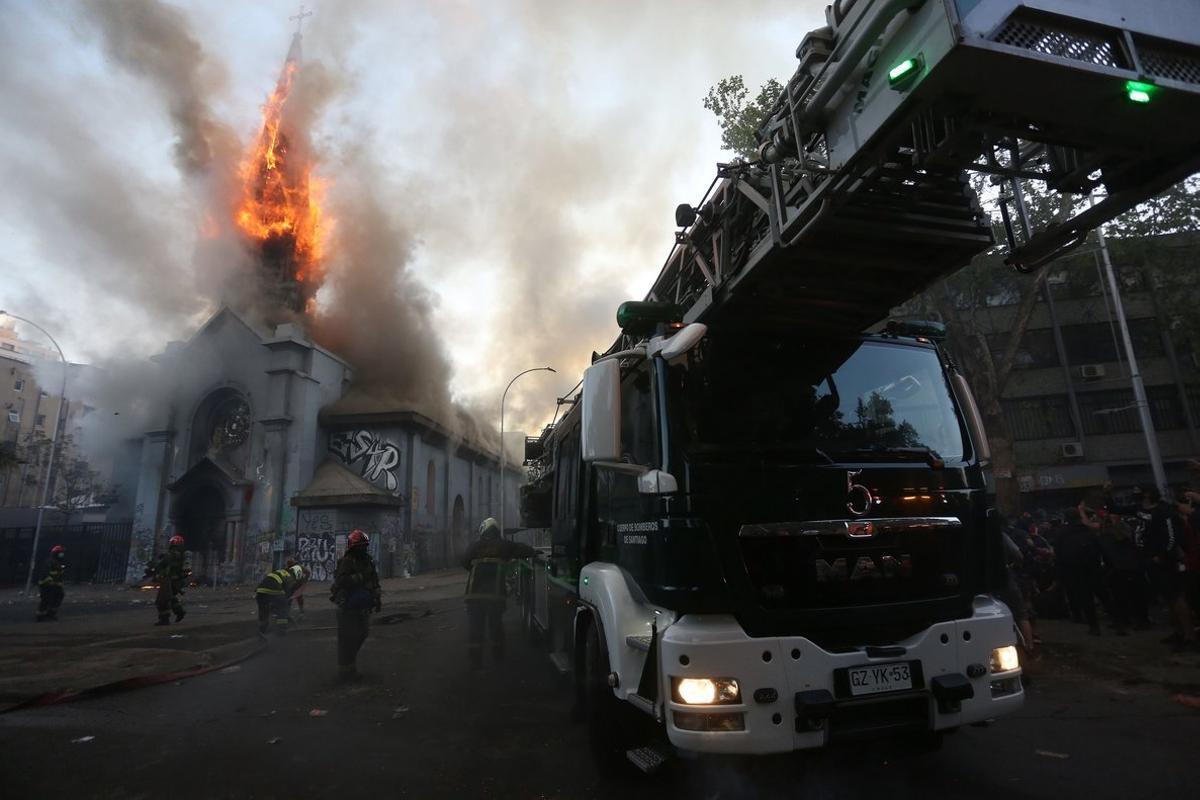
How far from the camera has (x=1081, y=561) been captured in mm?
8156

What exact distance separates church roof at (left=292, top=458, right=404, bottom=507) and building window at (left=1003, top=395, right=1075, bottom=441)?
24832 mm

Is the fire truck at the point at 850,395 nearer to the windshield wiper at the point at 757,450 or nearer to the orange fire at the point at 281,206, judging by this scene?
the windshield wiper at the point at 757,450

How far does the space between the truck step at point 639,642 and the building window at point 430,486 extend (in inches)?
973

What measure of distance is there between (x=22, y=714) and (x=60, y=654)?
396 centimetres

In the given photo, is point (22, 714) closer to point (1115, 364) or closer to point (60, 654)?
point (60, 654)

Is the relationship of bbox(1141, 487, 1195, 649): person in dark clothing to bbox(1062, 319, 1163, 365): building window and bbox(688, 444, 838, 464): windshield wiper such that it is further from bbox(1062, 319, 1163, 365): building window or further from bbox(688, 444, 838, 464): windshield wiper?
bbox(1062, 319, 1163, 365): building window

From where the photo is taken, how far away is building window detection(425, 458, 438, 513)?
27062 mm

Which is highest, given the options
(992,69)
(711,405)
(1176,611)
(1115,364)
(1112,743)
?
(1115,364)

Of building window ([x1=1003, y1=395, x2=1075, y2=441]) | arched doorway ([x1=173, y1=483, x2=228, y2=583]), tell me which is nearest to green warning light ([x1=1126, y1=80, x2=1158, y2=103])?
arched doorway ([x1=173, y1=483, x2=228, y2=583])

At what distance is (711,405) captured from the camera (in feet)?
11.9

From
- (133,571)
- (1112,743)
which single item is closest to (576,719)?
(1112,743)

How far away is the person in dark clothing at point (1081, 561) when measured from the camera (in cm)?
811

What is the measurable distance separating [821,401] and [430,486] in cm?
2585

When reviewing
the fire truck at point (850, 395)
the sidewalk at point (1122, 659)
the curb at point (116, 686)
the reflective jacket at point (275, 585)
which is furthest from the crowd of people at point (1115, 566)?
the reflective jacket at point (275, 585)
